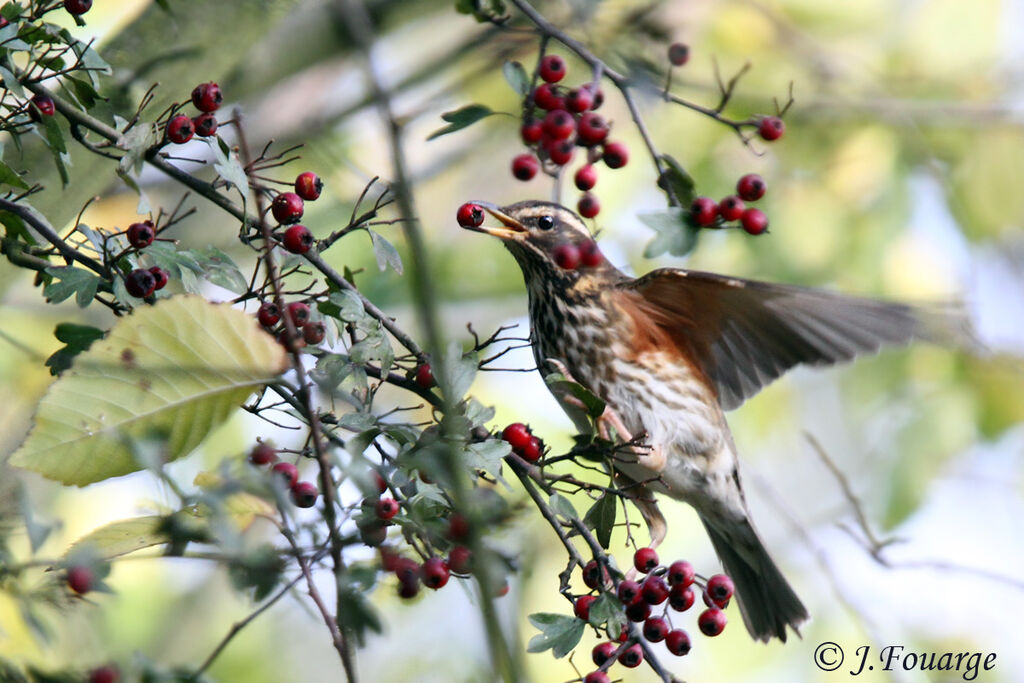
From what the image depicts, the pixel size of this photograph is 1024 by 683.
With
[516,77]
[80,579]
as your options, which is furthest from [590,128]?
[80,579]

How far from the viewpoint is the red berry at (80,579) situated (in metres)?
1.36

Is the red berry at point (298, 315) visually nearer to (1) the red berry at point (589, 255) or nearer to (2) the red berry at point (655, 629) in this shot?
(2) the red berry at point (655, 629)

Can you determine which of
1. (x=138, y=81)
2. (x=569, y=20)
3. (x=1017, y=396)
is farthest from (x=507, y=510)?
(x=1017, y=396)

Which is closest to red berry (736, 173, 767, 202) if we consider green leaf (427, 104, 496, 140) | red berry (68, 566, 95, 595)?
green leaf (427, 104, 496, 140)

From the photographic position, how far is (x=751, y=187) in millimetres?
2422

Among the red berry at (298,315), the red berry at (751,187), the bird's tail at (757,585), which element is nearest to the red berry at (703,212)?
the red berry at (751,187)

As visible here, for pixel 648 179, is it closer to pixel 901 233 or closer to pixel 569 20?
pixel 901 233

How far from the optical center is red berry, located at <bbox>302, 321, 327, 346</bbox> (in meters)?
1.71

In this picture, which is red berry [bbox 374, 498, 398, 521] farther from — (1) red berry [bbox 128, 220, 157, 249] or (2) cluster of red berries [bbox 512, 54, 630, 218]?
(2) cluster of red berries [bbox 512, 54, 630, 218]

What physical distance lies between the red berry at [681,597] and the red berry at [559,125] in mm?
973

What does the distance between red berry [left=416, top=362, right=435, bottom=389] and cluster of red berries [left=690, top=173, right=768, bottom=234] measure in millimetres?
812

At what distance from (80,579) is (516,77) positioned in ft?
4.70

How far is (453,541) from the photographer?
1611 millimetres

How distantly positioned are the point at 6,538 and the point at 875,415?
4.29m
